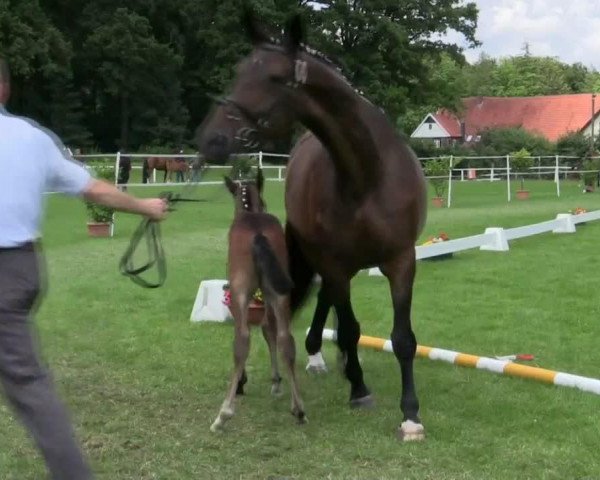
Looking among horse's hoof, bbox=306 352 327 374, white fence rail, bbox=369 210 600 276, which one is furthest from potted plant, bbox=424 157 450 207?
horse's hoof, bbox=306 352 327 374

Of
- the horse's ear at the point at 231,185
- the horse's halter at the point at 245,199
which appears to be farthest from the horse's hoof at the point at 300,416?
the horse's ear at the point at 231,185

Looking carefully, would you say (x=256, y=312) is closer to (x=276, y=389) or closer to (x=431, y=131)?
(x=276, y=389)

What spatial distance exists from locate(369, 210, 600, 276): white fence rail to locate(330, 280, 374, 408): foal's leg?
3927mm

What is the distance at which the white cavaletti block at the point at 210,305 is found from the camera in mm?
7824

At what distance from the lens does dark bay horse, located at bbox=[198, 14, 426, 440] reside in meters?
4.44

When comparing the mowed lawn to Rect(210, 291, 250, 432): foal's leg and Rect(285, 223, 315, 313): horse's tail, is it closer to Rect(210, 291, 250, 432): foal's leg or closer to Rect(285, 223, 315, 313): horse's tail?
Rect(210, 291, 250, 432): foal's leg

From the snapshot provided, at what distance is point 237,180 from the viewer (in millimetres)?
5617

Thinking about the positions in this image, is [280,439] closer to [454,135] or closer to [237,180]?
[237,180]

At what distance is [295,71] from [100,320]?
171 inches

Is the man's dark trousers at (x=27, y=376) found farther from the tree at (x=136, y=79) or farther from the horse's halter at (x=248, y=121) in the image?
the tree at (x=136, y=79)

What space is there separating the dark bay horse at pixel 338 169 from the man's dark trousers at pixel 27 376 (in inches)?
54.3

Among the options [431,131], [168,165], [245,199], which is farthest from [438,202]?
[431,131]

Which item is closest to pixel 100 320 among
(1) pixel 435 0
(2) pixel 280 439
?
(2) pixel 280 439

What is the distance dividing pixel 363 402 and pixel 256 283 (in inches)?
41.3
